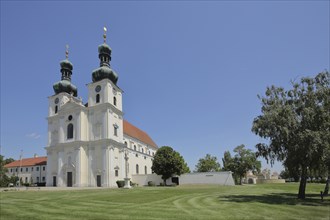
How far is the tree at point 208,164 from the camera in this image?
296 ft

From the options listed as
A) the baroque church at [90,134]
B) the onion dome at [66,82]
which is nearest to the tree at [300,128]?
the baroque church at [90,134]

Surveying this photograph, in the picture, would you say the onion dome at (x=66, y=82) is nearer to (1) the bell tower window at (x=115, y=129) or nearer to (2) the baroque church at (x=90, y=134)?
(2) the baroque church at (x=90, y=134)

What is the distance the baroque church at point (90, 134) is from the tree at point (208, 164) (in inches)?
1487

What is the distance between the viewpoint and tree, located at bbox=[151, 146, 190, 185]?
5706 centimetres

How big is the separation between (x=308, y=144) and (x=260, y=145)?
4.46 m

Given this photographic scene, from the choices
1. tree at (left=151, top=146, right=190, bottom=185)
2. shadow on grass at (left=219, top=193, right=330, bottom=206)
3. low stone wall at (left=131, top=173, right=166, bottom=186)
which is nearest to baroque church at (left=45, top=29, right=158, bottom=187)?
low stone wall at (left=131, top=173, right=166, bottom=186)

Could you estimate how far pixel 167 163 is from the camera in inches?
2247

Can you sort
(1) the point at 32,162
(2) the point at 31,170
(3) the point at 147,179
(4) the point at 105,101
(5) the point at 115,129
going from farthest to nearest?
(1) the point at 32,162, (2) the point at 31,170, (3) the point at 147,179, (5) the point at 115,129, (4) the point at 105,101

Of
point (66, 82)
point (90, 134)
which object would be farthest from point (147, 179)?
point (66, 82)

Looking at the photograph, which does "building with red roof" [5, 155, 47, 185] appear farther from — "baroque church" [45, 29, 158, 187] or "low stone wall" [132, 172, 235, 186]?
"low stone wall" [132, 172, 235, 186]

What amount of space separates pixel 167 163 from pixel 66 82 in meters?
28.2

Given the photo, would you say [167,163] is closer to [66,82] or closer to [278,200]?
[66,82]

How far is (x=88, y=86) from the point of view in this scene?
5644 centimetres

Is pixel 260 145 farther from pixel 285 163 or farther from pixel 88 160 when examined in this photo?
pixel 88 160
